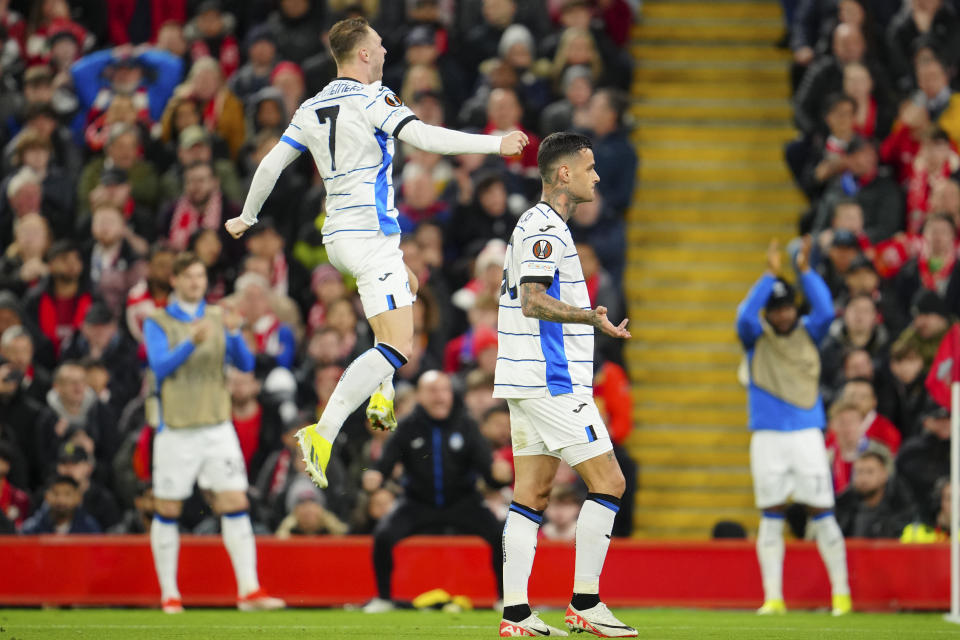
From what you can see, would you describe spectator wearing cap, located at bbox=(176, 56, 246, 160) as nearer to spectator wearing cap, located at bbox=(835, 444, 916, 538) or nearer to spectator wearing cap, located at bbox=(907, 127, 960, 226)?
spectator wearing cap, located at bbox=(907, 127, 960, 226)

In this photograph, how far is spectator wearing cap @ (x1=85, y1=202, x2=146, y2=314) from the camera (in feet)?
54.2

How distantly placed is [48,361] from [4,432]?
4.77 feet

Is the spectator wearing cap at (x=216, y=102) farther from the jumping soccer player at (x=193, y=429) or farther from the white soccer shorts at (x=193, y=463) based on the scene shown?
the white soccer shorts at (x=193, y=463)

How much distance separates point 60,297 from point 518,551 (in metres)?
8.88

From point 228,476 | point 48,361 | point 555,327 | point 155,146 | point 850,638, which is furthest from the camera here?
point 155,146

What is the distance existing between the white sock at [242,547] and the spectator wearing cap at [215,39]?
26.9ft

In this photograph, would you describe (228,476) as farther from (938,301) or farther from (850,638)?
(938,301)

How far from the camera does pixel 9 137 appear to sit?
62.4ft

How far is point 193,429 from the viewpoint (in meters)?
12.6

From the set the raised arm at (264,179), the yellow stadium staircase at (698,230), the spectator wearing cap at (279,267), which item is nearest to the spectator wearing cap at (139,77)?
the spectator wearing cap at (279,267)

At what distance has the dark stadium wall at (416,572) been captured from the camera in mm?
13094

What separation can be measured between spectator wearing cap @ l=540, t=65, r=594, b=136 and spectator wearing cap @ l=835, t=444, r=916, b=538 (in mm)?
5034

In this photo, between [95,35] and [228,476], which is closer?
[228,476]

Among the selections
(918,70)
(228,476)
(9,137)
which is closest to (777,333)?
(228,476)
